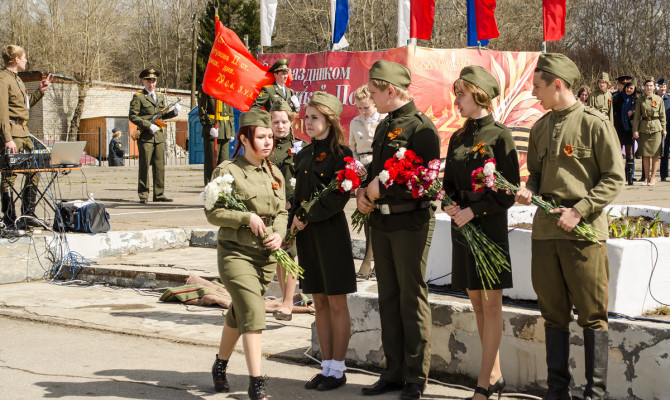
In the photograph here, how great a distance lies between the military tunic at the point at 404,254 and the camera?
16.4 ft

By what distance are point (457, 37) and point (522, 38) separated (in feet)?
19.9

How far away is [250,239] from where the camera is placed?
5.05 m

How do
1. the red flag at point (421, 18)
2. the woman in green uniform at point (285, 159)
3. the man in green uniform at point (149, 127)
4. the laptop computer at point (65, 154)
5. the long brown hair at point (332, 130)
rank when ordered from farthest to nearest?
the red flag at point (421, 18) < the man in green uniform at point (149, 127) < the laptop computer at point (65, 154) < the woman in green uniform at point (285, 159) < the long brown hair at point (332, 130)

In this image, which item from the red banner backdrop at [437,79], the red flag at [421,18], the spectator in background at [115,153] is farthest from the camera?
the spectator in background at [115,153]

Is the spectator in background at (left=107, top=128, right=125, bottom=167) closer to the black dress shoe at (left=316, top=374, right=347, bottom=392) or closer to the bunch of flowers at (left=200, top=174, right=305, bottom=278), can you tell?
the bunch of flowers at (left=200, top=174, right=305, bottom=278)

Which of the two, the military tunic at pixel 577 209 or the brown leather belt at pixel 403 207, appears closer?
the military tunic at pixel 577 209

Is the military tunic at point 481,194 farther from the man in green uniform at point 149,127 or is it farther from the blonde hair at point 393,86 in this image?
the man in green uniform at point 149,127

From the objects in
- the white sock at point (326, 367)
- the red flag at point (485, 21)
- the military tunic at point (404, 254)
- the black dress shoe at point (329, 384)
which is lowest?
the black dress shoe at point (329, 384)

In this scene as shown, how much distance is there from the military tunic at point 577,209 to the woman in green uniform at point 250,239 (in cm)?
166

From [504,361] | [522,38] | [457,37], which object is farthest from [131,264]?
[522,38]

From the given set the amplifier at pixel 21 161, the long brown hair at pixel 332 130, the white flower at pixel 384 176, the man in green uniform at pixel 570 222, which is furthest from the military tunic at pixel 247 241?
the amplifier at pixel 21 161

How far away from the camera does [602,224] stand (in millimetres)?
4594

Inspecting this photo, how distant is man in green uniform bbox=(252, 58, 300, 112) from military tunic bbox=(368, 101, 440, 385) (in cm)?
492

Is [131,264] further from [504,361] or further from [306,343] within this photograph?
[504,361]
